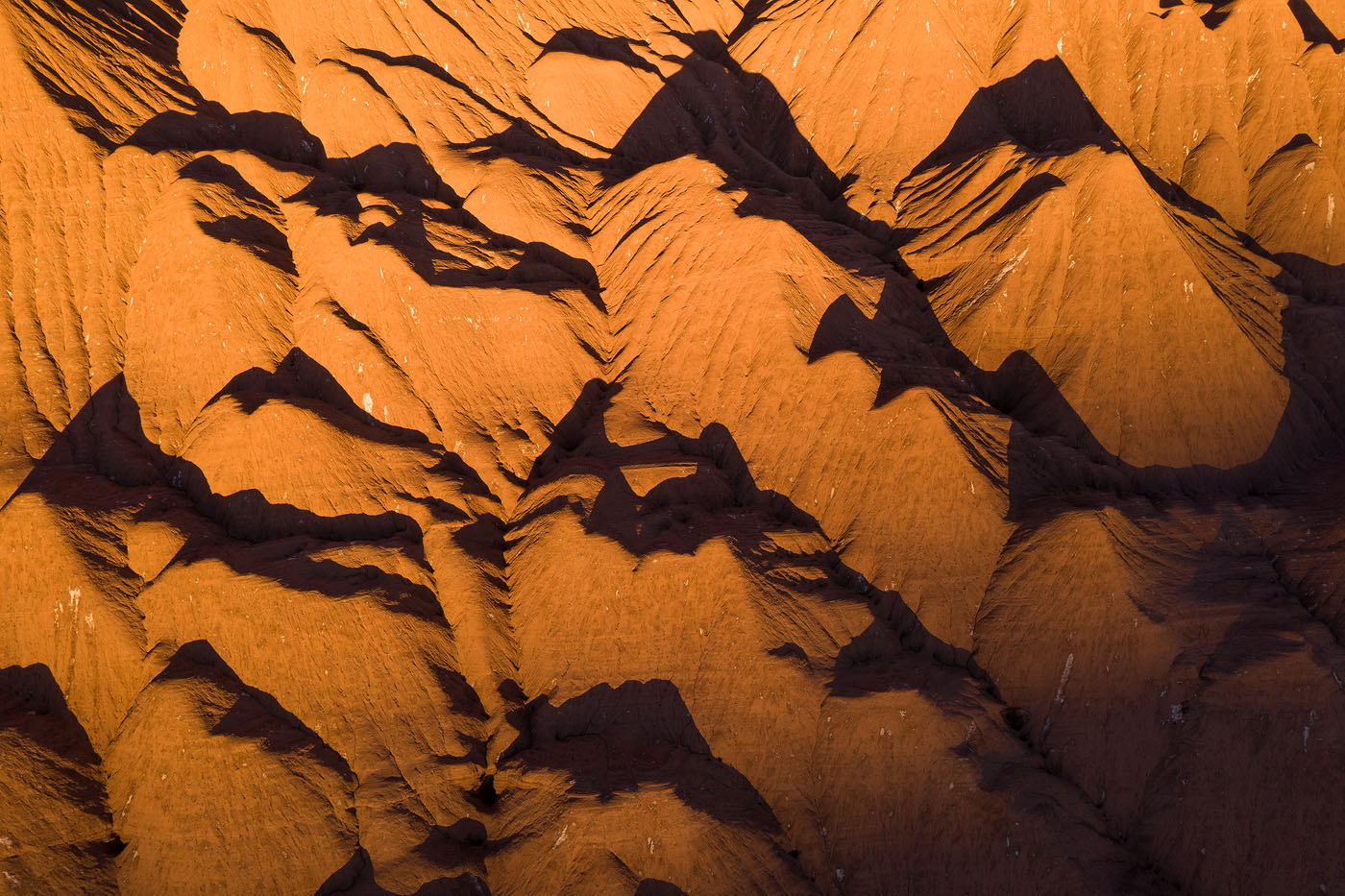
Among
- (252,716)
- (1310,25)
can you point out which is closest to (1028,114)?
(1310,25)

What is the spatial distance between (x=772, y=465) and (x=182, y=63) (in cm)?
2209

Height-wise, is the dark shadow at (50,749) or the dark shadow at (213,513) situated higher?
the dark shadow at (213,513)

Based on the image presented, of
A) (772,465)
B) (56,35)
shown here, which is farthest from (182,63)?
(772,465)

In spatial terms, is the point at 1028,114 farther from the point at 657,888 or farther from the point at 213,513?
the point at 213,513

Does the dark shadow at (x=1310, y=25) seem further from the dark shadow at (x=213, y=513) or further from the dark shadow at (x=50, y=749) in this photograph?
the dark shadow at (x=50, y=749)

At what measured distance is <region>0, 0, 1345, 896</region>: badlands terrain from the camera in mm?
15391

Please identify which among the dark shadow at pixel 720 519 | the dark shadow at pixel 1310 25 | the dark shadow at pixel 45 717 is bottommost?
the dark shadow at pixel 45 717

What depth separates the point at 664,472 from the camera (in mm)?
19922

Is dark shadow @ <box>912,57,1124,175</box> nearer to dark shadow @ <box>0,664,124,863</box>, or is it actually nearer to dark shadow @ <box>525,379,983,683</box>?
dark shadow @ <box>525,379,983,683</box>

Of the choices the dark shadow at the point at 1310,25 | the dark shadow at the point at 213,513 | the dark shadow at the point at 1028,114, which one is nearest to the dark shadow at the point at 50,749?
the dark shadow at the point at 213,513

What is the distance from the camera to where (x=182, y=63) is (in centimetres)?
2786

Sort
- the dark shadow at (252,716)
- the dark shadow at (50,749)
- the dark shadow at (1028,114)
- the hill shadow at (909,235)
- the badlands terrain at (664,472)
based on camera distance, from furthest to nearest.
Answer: the dark shadow at (1028,114), the hill shadow at (909,235), the dark shadow at (252,716), the dark shadow at (50,749), the badlands terrain at (664,472)

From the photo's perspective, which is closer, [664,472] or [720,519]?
[720,519]

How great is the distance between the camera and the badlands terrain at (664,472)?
15.4 m
